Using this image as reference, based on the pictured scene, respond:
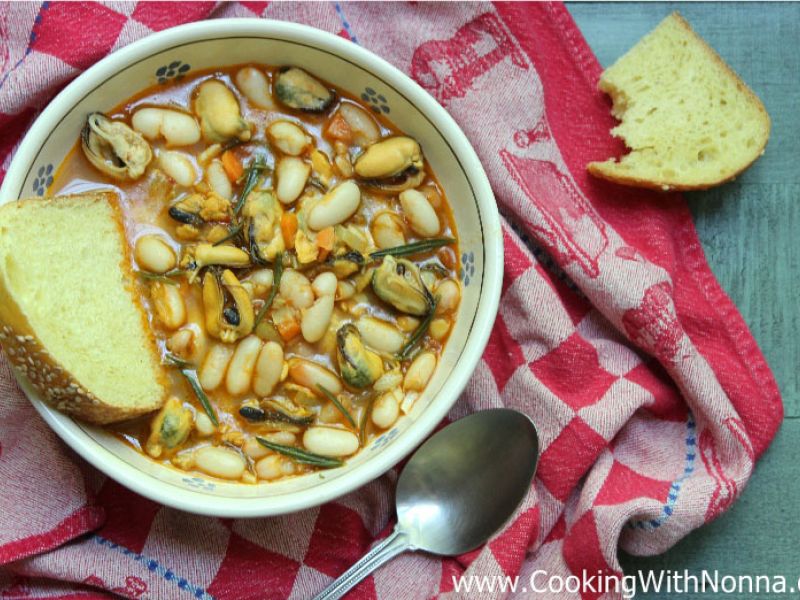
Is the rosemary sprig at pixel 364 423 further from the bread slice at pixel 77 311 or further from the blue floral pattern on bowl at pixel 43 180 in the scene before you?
the blue floral pattern on bowl at pixel 43 180

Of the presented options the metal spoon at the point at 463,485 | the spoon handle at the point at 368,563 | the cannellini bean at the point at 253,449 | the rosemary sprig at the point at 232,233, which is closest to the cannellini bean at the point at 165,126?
the rosemary sprig at the point at 232,233

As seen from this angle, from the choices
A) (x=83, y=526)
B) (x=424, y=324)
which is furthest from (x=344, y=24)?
(x=83, y=526)

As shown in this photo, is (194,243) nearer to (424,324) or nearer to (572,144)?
(424,324)

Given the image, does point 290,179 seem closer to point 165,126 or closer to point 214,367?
point 165,126

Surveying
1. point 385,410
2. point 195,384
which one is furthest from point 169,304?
point 385,410

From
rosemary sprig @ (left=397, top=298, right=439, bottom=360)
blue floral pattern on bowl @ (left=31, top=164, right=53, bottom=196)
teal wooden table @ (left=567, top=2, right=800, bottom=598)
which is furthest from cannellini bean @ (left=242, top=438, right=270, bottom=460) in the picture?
teal wooden table @ (left=567, top=2, right=800, bottom=598)

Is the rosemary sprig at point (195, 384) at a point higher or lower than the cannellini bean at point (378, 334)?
higher

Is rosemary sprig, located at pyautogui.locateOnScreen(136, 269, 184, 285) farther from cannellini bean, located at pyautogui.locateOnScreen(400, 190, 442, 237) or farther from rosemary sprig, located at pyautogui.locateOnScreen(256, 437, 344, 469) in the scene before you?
cannellini bean, located at pyautogui.locateOnScreen(400, 190, 442, 237)
